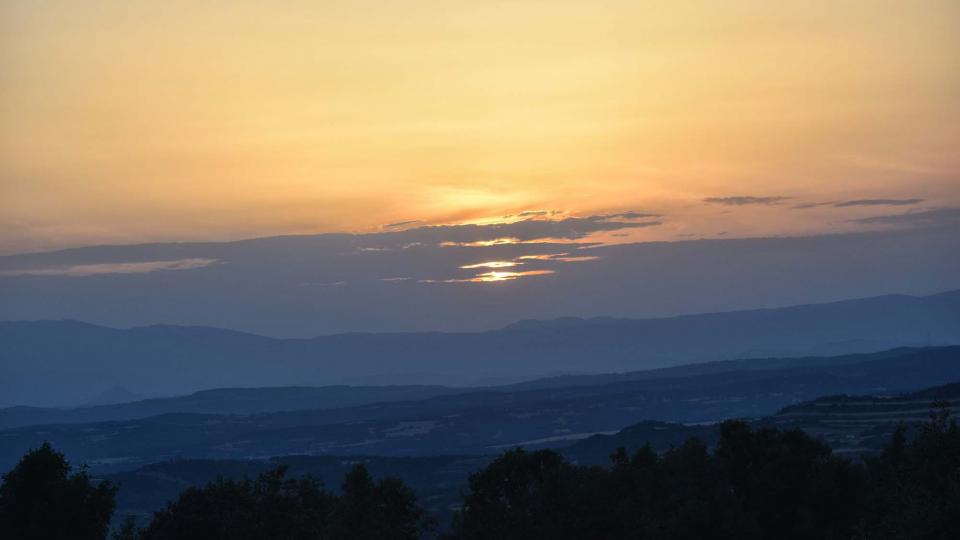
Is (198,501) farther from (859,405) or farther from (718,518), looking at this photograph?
(859,405)

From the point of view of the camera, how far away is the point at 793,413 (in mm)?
199000

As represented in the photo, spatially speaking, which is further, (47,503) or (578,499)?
(578,499)

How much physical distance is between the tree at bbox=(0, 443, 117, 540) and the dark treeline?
7cm

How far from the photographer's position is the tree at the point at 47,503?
74188mm

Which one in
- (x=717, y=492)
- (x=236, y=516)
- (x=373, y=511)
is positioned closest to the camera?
(x=236, y=516)

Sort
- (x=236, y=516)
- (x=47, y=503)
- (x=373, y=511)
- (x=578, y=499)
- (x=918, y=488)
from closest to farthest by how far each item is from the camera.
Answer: (x=918, y=488), (x=47, y=503), (x=236, y=516), (x=578, y=499), (x=373, y=511)

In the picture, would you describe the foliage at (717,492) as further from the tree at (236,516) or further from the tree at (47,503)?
the tree at (47,503)

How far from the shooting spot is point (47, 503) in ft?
246

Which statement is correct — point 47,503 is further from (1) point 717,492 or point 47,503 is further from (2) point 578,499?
(1) point 717,492

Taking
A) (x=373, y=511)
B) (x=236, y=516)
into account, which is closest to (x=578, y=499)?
(x=373, y=511)

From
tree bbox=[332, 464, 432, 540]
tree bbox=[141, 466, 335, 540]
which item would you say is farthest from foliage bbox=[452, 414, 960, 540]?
tree bbox=[141, 466, 335, 540]

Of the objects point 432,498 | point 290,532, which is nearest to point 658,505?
point 290,532

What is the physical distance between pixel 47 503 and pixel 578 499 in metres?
32.3

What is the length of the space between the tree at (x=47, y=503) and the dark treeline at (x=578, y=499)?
0.25ft
